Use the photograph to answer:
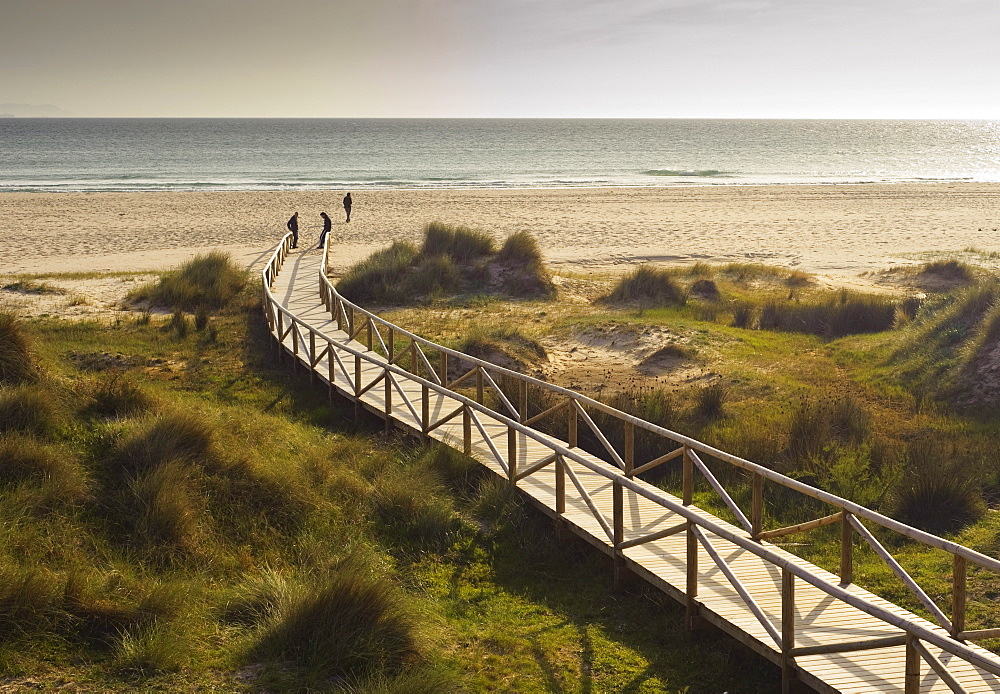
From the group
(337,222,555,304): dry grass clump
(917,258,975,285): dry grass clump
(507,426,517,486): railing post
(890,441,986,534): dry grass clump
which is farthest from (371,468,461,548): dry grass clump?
(917,258,975,285): dry grass clump

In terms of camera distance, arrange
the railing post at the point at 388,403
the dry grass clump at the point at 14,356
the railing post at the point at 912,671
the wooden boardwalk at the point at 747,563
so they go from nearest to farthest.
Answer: the railing post at the point at 912,671
the wooden boardwalk at the point at 747,563
the dry grass clump at the point at 14,356
the railing post at the point at 388,403

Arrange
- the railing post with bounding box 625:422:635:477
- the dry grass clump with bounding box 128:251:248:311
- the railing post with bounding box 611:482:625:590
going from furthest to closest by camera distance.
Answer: the dry grass clump with bounding box 128:251:248:311 → the railing post with bounding box 625:422:635:477 → the railing post with bounding box 611:482:625:590

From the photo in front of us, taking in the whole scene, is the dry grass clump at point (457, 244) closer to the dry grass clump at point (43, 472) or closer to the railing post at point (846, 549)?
the dry grass clump at point (43, 472)

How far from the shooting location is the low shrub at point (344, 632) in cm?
598

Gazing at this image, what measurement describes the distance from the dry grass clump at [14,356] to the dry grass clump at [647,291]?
13.1 metres

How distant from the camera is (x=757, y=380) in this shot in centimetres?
1466

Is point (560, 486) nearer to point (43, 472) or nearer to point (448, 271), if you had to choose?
point (43, 472)

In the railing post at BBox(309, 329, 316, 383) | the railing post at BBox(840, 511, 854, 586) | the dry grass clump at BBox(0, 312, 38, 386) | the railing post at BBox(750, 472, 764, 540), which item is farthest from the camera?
the railing post at BBox(309, 329, 316, 383)

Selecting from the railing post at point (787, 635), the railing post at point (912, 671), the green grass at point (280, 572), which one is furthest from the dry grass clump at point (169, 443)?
the railing post at point (912, 671)

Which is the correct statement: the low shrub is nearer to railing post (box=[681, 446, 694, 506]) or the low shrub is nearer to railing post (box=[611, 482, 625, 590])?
railing post (box=[611, 482, 625, 590])

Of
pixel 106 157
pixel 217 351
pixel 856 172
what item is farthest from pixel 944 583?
pixel 106 157

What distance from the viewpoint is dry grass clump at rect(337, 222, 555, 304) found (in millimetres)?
22281

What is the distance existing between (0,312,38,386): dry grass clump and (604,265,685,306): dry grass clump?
13140 mm

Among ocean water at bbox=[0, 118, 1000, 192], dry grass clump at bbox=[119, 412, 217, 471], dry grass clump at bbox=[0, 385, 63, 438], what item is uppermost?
ocean water at bbox=[0, 118, 1000, 192]
